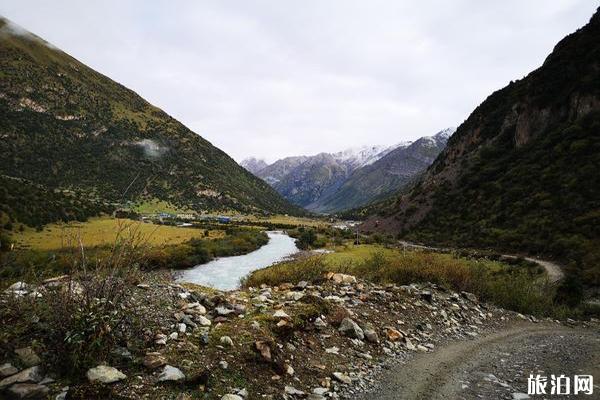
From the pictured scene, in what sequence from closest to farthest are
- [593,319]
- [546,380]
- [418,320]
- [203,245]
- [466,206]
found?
[546,380]
[418,320]
[593,319]
[203,245]
[466,206]

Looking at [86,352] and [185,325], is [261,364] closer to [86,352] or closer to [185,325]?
[185,325]

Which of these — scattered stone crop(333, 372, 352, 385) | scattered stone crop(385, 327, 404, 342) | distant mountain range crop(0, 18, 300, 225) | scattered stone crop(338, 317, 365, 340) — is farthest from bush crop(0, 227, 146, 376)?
distant mountain range crop(0, 18, 300, 225)

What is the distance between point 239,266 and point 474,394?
4620 centimetres

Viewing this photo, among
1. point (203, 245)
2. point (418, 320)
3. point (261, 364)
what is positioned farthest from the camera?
point (203, 245)

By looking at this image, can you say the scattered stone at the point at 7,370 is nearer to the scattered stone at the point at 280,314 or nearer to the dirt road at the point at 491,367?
the scattered stone at the point at 280,314

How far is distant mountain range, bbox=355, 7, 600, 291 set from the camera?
130 feet

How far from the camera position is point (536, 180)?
52875mm

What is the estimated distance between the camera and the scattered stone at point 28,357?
4488 millimetres

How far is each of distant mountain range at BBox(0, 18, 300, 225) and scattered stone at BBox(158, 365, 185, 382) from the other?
77.9 metres

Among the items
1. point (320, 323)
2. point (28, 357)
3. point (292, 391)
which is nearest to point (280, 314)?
point (320, 323)

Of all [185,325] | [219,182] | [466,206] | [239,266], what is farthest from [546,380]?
[219,182]

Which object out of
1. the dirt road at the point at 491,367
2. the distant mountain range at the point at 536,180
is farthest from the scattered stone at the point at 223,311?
the distant mountain range at the point at 536,180

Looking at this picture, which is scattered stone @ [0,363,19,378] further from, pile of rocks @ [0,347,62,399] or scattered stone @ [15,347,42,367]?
scattered stone @ [15,347,42,367]

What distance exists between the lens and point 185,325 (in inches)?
255
